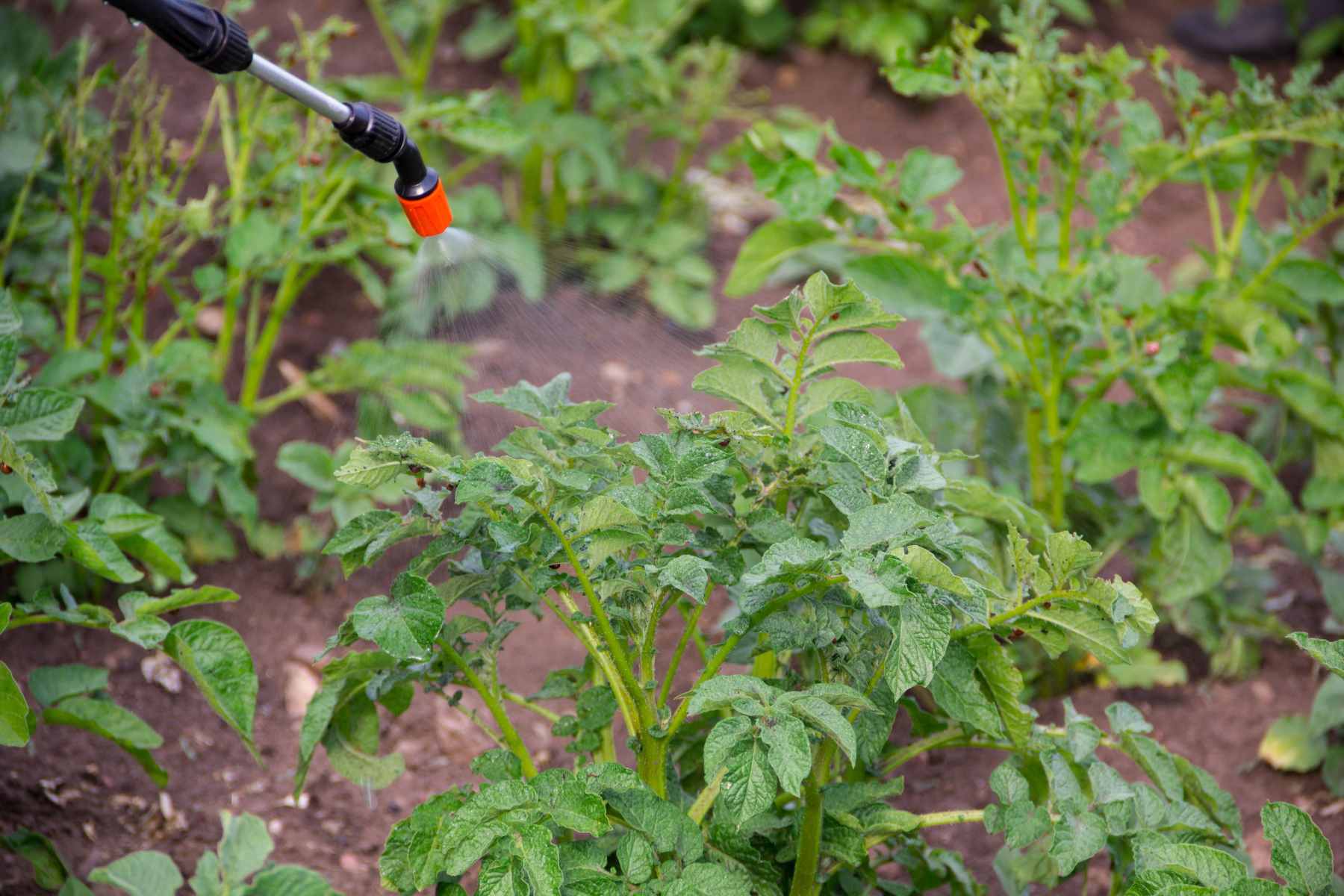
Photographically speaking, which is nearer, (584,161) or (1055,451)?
(1055,451)

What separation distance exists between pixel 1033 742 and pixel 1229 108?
1100 millimetres

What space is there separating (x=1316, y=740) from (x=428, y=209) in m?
1.57

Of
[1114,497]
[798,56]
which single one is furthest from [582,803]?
[798,56]

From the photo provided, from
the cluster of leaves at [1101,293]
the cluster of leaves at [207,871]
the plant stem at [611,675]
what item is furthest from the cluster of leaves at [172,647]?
the cluster of leaves at [1101,293]

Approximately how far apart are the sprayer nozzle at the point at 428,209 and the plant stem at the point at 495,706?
20.6 inches

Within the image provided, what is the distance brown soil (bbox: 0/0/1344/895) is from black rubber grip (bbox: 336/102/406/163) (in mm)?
982

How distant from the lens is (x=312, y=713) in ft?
4.63

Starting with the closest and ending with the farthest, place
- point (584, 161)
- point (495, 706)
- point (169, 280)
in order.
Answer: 1. point (495, 706)
2. point (169, 280)
3. point (584, 161)

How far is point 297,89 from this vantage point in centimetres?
138

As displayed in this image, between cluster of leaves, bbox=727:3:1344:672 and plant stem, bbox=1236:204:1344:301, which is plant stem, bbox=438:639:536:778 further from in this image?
plant stem, bbox=1236:204:1344:301

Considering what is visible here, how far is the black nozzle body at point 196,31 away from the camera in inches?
50.0

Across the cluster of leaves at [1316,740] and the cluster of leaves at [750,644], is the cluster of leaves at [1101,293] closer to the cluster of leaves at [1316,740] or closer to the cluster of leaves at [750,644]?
the cluster of leaves at [1316,740]

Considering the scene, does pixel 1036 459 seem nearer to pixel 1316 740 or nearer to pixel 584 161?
pixel 1316 740

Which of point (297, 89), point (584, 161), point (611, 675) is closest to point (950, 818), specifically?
point (611, 675)
